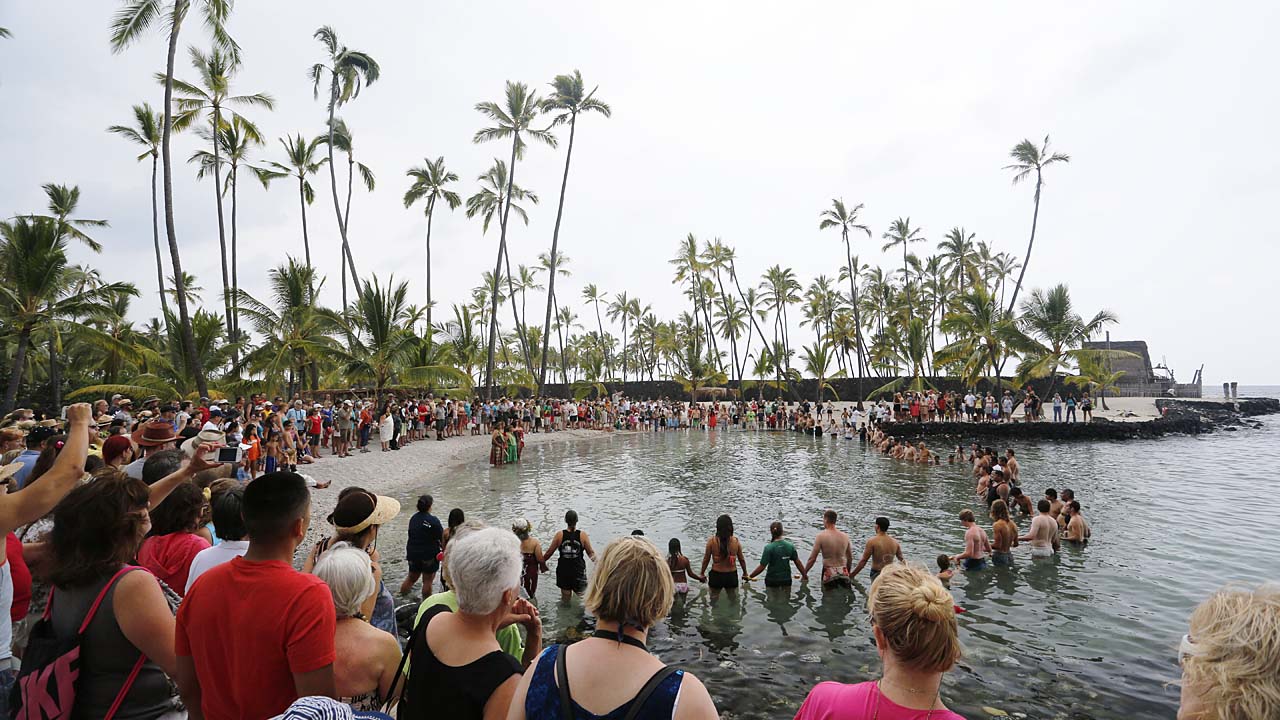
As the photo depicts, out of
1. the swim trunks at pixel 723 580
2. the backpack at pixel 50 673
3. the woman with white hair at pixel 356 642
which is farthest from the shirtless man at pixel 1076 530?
the backpack at pixel 50 673

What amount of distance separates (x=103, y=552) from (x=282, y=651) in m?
0.87

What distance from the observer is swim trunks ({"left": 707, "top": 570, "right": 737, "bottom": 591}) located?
860 centimetres

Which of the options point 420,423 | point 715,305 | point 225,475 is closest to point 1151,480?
point 225,475

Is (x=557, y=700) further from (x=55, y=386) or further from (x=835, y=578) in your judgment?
(x=55, y=386)

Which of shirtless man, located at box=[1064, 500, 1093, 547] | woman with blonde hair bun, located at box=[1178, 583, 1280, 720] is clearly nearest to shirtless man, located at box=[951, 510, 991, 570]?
shirtless man, located at box=[1064, 500, 1093, 547]

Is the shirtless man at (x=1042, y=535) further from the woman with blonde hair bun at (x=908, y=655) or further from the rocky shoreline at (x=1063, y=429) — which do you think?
the rocky shoreline at (x=1063, y=429)

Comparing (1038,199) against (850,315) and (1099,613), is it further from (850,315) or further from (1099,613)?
(1099,613)

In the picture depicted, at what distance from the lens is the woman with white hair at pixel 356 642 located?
8.61 ft

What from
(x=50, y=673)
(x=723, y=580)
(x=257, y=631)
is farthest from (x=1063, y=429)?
(x=50, y=673)

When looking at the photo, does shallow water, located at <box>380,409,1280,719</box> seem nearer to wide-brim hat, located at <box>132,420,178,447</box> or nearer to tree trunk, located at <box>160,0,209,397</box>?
wide-brim hat, located at <box>132,420,178,447</box>

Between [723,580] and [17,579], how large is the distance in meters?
7.43

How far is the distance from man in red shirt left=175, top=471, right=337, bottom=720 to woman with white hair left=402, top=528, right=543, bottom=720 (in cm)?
38

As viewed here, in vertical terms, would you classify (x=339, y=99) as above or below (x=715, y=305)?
above

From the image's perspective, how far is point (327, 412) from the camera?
69.6 ft
